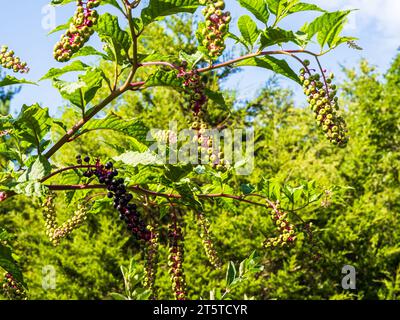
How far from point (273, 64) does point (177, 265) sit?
0.89m

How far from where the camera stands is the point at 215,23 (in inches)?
57.6

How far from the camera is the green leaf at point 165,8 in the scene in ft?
5.34

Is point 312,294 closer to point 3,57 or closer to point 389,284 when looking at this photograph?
point 389,284

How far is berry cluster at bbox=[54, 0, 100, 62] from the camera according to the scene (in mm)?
1447

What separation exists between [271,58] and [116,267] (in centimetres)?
806

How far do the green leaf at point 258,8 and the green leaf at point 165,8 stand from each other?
19cm

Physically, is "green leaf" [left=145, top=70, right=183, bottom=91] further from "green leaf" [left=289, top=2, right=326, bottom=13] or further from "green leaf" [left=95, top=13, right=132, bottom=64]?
"green leaf" [left=289, top=2, right=326, bottom=13]

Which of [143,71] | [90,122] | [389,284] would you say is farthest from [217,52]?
[143,71]

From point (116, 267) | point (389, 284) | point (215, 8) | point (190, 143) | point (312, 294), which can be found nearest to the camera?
point (215, 8)

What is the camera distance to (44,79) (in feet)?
5.84

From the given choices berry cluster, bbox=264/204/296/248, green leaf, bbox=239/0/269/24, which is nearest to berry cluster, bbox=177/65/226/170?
green leaf, bbox=239/0/269/24

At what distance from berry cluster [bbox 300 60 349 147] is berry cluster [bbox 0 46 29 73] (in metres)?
0.99

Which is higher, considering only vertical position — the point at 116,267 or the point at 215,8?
the point at 215,8

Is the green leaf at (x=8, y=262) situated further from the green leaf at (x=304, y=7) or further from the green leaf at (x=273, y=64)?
the green leaf at (x=304, y=7)
